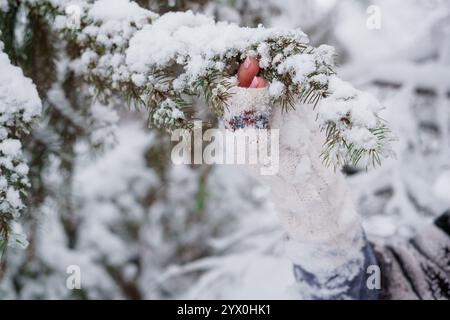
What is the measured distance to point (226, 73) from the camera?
970mm

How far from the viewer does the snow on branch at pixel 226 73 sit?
84cm

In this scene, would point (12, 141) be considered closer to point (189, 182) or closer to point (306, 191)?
point (306, 191)

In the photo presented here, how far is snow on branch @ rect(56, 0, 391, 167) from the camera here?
84 cm

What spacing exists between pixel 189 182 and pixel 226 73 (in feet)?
12.1

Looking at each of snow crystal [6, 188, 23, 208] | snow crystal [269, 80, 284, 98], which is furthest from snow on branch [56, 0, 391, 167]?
snow crystal [6, 188, 23, 208]

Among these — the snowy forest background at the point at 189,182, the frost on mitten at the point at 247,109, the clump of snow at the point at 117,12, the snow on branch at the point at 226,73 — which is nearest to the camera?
the snow on branch at the point at 226,73

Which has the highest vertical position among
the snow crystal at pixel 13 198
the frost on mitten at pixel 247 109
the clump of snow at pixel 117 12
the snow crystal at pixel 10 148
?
the clump of snow at pixel 117 12

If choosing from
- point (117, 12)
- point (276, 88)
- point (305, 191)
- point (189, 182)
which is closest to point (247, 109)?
point (276, 88)

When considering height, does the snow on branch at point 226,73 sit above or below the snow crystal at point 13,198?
above

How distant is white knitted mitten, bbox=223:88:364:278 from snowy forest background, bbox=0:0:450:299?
0.38m

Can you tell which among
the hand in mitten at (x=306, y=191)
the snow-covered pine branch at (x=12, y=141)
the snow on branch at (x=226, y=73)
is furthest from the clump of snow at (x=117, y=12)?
the hand in mitten at (x=306, y=191)

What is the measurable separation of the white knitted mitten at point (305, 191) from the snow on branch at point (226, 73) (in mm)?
49

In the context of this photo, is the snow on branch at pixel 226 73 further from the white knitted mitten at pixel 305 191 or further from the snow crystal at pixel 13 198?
the snow crystal at pixel 13 198
